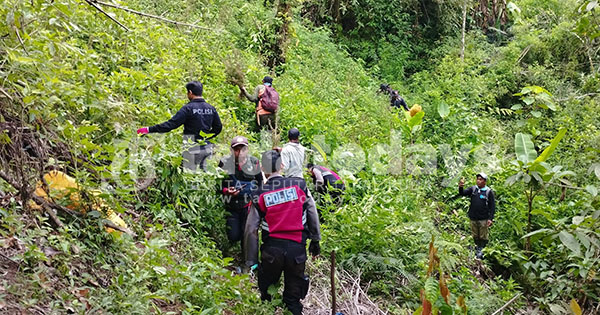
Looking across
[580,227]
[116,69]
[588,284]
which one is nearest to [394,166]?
[588,284]

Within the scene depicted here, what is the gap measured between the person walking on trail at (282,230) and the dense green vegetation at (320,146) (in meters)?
0.37

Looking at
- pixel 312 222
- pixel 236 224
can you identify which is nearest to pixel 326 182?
pixel 236 224

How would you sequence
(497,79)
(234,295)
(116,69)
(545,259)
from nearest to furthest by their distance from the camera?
1. (234,295)
2. (545,259)
3. (116,69)
4. (497,79)

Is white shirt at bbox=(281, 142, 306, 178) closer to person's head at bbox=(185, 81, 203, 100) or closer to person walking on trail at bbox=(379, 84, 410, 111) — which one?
person's head at bbox=(185, 81, 203, 100)

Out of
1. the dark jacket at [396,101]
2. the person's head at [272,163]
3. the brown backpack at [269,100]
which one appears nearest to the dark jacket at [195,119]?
the person's head at [272,163]

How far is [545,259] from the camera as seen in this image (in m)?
8.32

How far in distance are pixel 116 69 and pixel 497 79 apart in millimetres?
12433

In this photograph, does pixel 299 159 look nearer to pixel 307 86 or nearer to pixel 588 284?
pixel 588 284

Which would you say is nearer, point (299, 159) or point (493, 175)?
point (299, 159)

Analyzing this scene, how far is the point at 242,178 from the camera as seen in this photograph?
6.89m

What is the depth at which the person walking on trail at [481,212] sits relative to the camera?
9.23m

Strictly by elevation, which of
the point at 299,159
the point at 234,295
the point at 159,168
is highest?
the point at 299,159

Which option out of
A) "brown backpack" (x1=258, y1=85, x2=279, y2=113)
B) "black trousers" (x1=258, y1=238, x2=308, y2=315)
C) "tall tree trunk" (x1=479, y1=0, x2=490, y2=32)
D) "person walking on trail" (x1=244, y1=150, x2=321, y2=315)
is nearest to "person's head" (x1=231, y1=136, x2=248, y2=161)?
"person walking on trail" (x1=244, y1=150, x2=321, y2=315)

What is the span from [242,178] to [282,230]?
1.65 m
